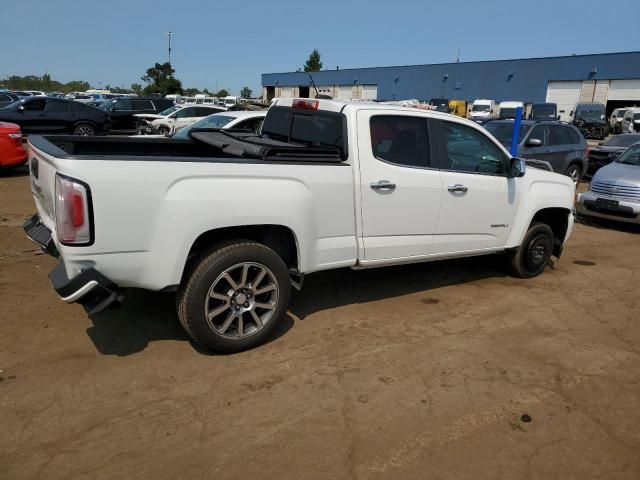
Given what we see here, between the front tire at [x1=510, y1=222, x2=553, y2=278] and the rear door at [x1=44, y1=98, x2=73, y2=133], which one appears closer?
the front tire at [x1=510, y1=222, x2=553, y2=278]

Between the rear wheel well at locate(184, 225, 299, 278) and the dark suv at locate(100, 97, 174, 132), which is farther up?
the dark suv at locate(100, 97, 174, 132)

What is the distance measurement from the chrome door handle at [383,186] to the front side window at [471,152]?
0.81m

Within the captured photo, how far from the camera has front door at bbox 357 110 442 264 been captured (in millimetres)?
4234

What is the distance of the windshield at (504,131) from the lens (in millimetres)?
10594

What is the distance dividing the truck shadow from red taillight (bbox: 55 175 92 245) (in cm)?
109

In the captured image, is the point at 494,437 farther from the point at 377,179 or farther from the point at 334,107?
the point at 334,107

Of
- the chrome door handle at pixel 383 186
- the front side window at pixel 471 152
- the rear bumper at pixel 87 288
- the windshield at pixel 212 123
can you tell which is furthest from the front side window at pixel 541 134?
the rear bumper at pixel 87 288

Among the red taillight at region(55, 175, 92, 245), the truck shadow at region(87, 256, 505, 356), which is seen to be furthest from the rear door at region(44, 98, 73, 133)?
the red taillight at region(55, 175, 92, 245)

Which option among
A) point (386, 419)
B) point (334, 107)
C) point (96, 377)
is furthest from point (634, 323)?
point (96, 377)

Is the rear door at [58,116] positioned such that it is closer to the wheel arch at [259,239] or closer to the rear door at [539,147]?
the rear door at [539,147]

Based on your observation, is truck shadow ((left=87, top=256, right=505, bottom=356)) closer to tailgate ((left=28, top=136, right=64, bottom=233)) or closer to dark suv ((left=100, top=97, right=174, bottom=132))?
tailgate ((left=28, top=136, right=64, bottom=233))

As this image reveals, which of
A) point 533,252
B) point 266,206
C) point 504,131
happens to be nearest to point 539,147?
point 504,131

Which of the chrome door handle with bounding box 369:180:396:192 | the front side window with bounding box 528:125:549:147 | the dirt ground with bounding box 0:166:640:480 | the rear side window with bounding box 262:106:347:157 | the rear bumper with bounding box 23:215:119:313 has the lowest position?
the dirt ground with bounding box 0:166:640:480

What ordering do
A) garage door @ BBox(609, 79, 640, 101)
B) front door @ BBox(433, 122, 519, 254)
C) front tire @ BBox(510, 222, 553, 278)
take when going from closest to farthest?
front door @ BBox(433, 122, 519, 254)
front tire @ BBox(510, 222, 553, 278)
garage door @ BBox(609, 79, 640, 101)
